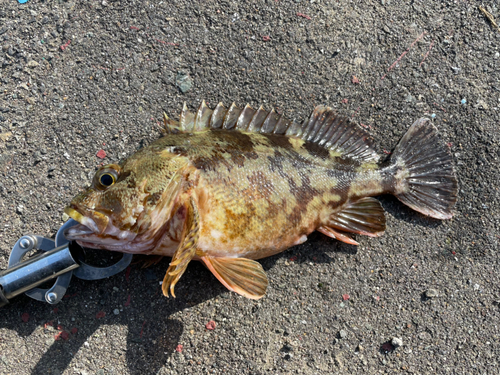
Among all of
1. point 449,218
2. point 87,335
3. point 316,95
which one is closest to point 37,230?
point 87,335

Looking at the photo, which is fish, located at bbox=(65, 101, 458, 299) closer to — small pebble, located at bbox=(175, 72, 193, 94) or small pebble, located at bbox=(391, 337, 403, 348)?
small pebble, located at bbox=(175, 72, 193, 94)

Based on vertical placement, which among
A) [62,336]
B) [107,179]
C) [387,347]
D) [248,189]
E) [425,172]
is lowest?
[62,336]

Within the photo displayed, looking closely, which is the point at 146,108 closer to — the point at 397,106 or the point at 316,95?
the point at 316,95

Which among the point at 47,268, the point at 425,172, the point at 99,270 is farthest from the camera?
the point at 425,172

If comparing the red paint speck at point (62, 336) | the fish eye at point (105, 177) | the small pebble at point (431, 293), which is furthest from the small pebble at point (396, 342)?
the red paint speck at point (62, 336)

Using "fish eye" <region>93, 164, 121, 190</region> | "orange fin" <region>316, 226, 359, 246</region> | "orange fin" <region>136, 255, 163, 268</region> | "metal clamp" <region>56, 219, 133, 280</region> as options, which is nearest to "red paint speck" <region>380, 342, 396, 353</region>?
"orange fin" <region>316, 226, 359, 246</region>

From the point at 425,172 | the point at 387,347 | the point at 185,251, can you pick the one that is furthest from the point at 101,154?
the point at 387,347

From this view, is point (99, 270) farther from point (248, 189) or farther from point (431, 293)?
point (431, 293)
